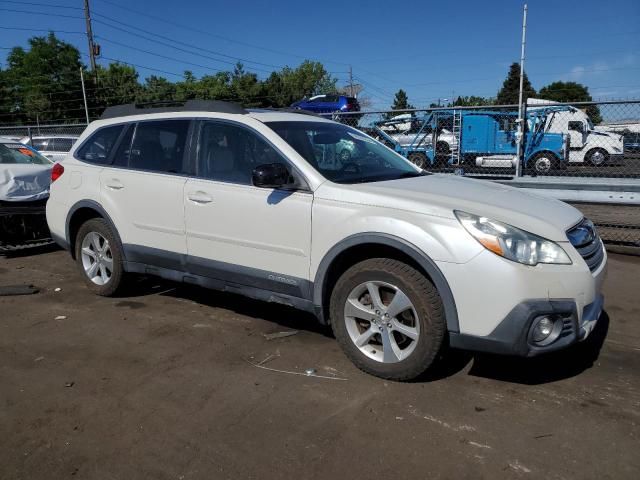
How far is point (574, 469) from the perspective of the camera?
98.5 inches

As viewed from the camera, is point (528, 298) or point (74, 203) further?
point (74, 203)

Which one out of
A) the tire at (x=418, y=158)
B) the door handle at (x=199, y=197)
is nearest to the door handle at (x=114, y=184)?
the door handle at (x=199, y=197)

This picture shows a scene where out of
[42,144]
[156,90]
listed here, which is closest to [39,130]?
[42,144]

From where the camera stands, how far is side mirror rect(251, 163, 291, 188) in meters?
3.55

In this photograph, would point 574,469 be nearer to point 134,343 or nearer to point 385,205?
point 385,205

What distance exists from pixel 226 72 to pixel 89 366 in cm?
5820

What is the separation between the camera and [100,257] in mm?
5152

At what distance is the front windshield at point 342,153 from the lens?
12.6ft

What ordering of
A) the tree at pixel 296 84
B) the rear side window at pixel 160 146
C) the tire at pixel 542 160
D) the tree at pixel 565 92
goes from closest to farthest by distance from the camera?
the rear side window at pixel 160 146 → the tire at pixel 542 160 → the tree at pixel 296 84 → the tree at pixel 565 92

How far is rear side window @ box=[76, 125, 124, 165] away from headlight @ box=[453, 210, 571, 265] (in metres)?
3.55

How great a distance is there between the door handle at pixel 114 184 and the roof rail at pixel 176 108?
68cm

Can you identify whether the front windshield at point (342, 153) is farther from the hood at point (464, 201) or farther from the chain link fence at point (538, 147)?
the chain link fence at point (538, 147)

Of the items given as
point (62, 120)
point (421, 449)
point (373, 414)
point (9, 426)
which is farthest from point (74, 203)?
point (62, 120)

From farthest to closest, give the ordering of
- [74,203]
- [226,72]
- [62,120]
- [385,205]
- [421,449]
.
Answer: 1. [226,72]
2. [62,120]
3. [74,203]
4. [385,205]
5. [421,449]
